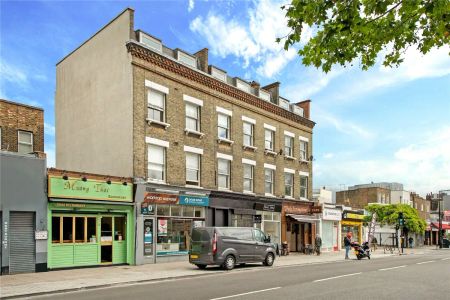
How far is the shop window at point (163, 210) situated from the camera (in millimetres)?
23516

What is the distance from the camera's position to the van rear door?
1981 centimetres

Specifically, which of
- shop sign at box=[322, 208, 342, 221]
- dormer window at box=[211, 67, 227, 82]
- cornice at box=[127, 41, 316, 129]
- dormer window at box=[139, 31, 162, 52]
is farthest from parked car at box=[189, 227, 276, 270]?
shop sign at box=[322, 208, 342, 221]

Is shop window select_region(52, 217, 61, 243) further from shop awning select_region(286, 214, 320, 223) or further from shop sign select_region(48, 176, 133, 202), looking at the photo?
shop awning select_region(286, 214, 320, 223)

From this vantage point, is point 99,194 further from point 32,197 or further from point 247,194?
point 247,194

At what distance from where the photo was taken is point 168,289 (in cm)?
1353

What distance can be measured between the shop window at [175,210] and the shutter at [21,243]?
774cm

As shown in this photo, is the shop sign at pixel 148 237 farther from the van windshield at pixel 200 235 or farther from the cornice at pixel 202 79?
the cornice at pixel 202 79

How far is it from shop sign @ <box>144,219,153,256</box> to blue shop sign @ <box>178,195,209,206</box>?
2347mm

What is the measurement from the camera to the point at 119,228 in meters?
21.9

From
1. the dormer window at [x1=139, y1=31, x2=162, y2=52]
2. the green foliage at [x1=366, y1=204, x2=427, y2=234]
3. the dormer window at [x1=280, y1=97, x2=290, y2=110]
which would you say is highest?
the dormer window at [x1=139, y1=31, x2=162, y2=52]

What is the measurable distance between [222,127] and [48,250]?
13.2 m

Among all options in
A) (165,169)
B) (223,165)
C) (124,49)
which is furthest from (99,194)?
(223,165)

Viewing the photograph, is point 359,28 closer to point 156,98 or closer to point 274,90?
point 156,98

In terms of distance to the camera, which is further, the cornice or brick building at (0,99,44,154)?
the cornice
